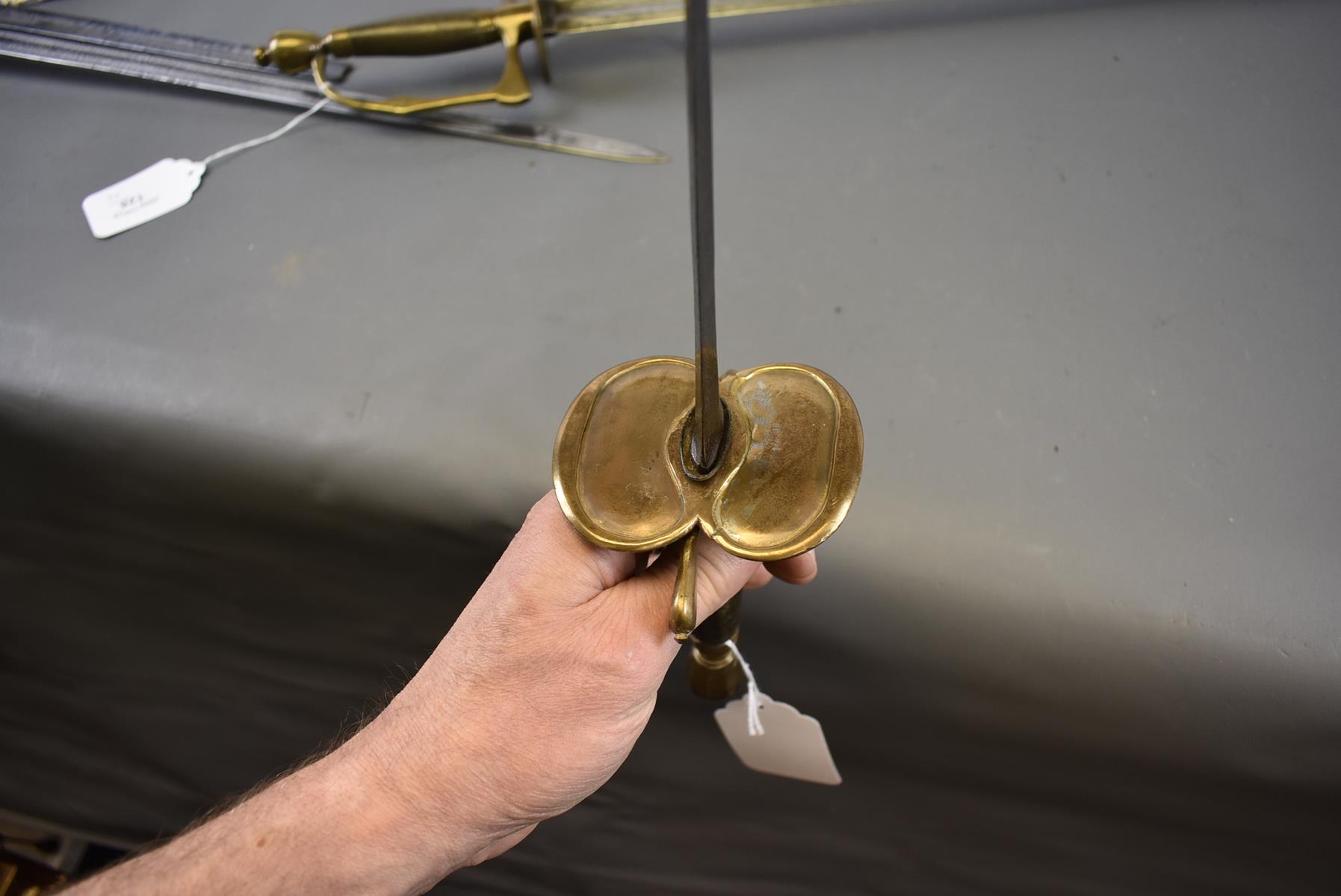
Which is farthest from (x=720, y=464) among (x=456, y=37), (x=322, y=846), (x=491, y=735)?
(x=456, y=37)

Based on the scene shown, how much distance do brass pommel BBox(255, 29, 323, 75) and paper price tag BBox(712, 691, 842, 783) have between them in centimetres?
78

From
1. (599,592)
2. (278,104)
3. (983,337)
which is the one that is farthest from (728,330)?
(278,104)

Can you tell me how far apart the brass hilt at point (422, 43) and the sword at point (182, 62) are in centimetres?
2

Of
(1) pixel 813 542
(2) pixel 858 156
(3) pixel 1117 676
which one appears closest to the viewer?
(1) pixel 813 542

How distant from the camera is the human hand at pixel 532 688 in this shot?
49 centimetres

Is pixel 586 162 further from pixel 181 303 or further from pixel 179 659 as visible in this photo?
pixel 179 659

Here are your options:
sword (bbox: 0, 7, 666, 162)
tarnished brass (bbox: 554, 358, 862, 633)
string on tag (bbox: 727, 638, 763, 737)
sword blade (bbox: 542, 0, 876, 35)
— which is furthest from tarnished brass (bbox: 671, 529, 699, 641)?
sword blade (bbox: 542, 0, 876, 35)

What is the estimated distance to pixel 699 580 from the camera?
19.8 inches

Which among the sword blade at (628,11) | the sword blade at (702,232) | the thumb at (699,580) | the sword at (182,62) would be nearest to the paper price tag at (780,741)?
the thumb at (699,580)

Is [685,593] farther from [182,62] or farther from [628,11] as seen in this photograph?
[182,62]

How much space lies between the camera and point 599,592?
516 mm

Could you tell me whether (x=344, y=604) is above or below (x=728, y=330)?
below

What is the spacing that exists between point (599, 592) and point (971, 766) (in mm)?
390

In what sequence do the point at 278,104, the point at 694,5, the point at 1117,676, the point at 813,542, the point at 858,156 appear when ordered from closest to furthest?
1. the point at 694,5
2. the point at 813,542
3. the point at 1117,676
4. the point at 858,156
5. the point at 278,104
